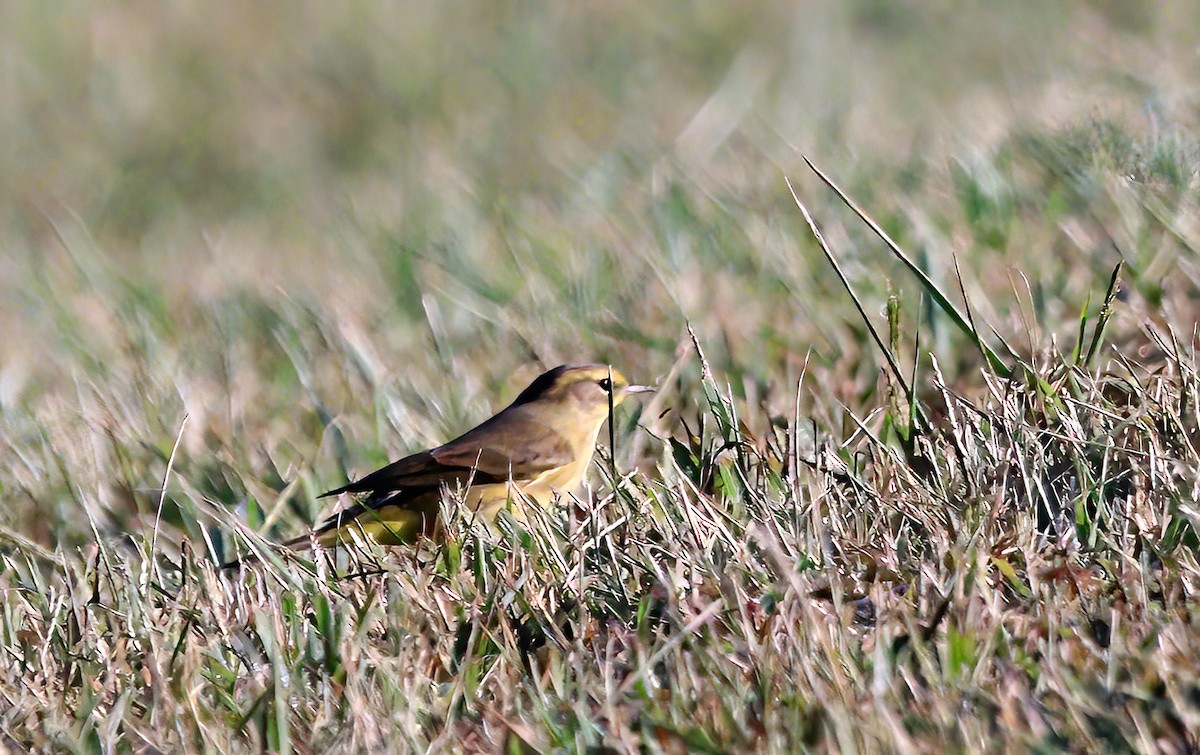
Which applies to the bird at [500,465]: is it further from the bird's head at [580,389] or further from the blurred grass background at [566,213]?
the blurred grass background at [566,213]

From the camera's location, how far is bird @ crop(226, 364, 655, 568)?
385 centimetres

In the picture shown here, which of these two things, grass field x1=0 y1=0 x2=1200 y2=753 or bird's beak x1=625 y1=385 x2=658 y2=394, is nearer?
grass field x1=0 y1=0 x2=1200 y2=753

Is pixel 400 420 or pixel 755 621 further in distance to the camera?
pixel 400 420

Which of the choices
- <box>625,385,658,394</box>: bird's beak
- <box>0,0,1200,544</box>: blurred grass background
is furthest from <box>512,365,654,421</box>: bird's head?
<box>0,0,1200,544</box>: blurred grass background

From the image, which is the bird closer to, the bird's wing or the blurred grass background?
the bird's wing

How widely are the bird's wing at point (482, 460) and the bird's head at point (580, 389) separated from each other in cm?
9

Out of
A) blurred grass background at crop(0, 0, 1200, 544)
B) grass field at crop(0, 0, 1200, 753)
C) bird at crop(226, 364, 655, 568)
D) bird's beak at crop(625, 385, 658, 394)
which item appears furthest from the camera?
blurred grass background at crop(0, 0, 1200, 544)

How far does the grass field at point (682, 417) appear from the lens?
2568mm

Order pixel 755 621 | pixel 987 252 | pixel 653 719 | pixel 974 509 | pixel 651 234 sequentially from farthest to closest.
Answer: pixel 651 234, pixel 987 252, pixel 974 509, pixel 755 621, pixel 653 719

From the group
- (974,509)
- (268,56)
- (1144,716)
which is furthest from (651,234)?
(268,56)

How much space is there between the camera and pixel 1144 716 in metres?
2.25

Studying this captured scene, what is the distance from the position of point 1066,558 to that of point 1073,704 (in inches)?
20.9

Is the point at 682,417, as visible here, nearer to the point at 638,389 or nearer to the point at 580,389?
the point at 638,389

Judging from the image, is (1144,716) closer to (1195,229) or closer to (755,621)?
(755,621)
